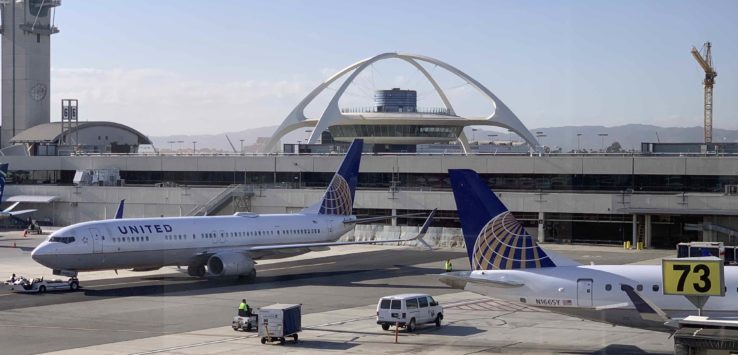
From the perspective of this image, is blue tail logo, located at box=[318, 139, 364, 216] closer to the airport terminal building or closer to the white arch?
Answer: the airport terminal building

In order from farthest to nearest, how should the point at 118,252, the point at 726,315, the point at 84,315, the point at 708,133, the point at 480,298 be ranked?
the point at 708,133 < the point at 118,252 < the point at 480,298 < the point at 84,315 < the point at 726,315

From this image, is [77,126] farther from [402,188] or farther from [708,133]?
[708,133]

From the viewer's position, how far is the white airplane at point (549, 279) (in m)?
30.7

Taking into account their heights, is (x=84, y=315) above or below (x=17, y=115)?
below

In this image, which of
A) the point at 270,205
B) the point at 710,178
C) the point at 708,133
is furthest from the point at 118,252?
the point at 708,133

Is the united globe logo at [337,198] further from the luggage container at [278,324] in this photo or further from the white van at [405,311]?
the luggage container at [278,324]

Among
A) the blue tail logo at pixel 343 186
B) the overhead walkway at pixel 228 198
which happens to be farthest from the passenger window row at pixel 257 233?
the overhead walkway at pixel 228 198

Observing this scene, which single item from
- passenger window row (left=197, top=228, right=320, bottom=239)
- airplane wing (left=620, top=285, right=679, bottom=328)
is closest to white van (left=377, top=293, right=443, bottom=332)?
airplane wing (left=620, top=285, right=679, bottom=328)

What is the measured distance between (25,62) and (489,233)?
113m

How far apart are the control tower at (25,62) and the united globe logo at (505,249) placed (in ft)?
370

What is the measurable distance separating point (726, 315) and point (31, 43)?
119195 millimetres

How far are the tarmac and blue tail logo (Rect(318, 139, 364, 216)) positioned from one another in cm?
453

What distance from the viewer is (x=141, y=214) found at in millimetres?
96312

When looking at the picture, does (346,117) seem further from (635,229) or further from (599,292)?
(599,292)
